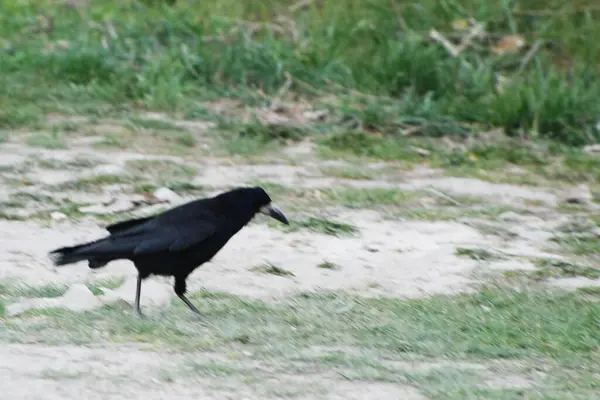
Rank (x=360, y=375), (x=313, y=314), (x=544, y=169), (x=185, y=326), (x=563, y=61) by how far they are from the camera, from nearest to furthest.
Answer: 1. (x=360, y=375)
2. (x=185, y=326)
3. (x=313, y=314)
4. (x=544, y=169)
5. (x=563, y=61)

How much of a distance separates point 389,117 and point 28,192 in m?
3.04

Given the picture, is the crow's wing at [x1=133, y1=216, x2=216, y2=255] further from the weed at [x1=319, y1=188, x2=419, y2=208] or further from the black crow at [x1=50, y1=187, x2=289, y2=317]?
the weed at [x1=319, y1=188, x2=419, y2=208]

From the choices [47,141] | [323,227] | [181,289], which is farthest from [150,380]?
[47,141]

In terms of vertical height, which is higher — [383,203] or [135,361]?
[135,361]

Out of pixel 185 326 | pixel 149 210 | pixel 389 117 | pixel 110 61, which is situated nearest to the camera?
pixel 185 326

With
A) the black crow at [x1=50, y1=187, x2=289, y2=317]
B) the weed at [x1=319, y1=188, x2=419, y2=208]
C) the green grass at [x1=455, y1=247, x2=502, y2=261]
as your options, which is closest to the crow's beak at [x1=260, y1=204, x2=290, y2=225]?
the black crow at [x1=50, y1=187, x2=289, y2=317]

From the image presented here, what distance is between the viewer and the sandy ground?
3.70 metres

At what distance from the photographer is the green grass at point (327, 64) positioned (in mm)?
9148

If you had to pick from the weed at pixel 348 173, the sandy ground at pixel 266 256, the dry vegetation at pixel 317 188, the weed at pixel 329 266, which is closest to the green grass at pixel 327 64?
the dry vegetation at pixel 317 188

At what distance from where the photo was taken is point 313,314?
4816 mm

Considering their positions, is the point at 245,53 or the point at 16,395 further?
the point at 245,53

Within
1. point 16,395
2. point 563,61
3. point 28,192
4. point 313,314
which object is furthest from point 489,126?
point 16,395

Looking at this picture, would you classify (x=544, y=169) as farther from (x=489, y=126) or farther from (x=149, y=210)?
(x=149, y=210)

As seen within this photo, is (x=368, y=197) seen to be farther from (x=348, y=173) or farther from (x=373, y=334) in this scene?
(x=373, y=334)
